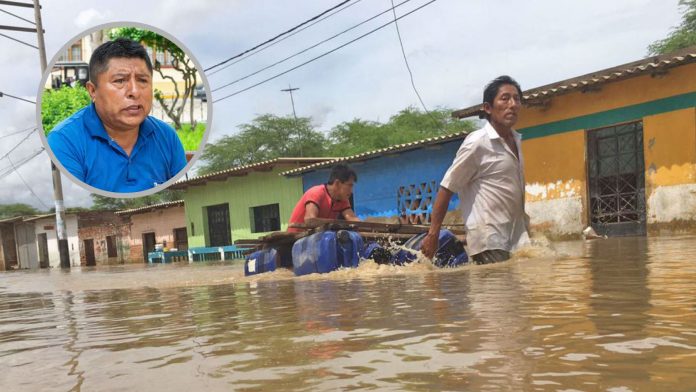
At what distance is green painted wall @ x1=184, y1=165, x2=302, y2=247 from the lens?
2138cm

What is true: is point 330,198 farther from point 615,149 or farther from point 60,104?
point 615,149

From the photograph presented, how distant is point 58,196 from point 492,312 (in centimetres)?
2122

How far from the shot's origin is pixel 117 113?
3.04 metres

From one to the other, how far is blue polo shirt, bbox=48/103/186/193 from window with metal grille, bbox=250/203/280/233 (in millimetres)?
18658

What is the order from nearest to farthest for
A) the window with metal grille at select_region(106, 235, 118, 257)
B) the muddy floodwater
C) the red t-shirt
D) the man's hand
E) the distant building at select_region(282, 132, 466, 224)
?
the muddy floodwater → the man's hand → the red t-shirt → the distant building at select_region(282, 132, 466, 224) → the window with metal grille at select_region(106, 235, 118, 257)

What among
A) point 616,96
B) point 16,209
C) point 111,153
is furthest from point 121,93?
point 16,209

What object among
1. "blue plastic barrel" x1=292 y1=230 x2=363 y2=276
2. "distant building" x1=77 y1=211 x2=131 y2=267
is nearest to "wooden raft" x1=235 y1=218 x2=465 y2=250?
"blue plastic barrel" x1=292 y1=230 x2=363 y2=276

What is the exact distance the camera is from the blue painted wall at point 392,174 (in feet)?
51.9

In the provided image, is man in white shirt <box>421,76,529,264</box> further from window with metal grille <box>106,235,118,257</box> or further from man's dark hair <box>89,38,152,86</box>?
window with metal grille <box>106,235,118,257</box>

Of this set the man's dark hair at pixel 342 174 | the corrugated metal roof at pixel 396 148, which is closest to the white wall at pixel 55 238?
the corrugated metal roof at pixel 396 148

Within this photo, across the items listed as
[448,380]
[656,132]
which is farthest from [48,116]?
[656,132]

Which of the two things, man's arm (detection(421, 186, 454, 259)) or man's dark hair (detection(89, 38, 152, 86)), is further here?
man's arm (detection(421, 186, 454, 259))

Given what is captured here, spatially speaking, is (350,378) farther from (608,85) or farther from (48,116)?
(608,85)

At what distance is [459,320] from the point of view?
8.01ft
